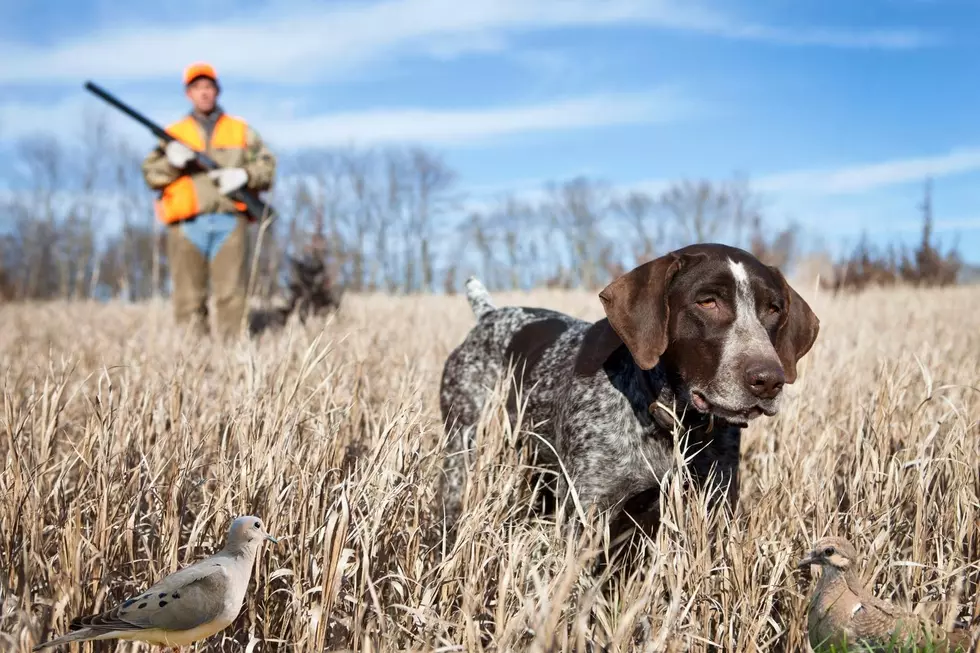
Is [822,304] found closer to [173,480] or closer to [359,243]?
[173,480]

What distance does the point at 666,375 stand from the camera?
3.04m

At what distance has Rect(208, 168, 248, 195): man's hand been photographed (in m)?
8.07

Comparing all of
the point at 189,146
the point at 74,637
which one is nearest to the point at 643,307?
the point at 74,637

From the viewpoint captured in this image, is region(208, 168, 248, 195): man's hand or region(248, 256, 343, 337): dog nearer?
region(208, 168, 248, 195): man's hand

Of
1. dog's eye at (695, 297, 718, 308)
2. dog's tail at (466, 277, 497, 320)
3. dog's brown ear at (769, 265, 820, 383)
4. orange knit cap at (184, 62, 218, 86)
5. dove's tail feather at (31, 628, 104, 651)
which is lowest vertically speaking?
dove's tail feather at (31, 628, 104, 651)

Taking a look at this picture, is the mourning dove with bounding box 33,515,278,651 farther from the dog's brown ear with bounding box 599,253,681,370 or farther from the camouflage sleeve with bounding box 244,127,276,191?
the camouflage sleeve with bounding box 244,127,276,191

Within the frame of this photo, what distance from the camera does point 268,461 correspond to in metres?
2.76

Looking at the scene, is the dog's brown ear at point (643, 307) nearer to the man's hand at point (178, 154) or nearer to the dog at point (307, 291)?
the man's hand at point (178, 154)

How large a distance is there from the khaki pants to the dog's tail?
387 centimetres

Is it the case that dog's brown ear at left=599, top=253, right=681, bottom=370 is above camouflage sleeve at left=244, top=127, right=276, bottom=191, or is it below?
below

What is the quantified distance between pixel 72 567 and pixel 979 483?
A: 3431 mm

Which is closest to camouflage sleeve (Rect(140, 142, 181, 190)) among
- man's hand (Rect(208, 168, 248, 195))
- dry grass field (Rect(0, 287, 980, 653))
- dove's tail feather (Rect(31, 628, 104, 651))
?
man's hand (Rect(208, 168, 248, 195))

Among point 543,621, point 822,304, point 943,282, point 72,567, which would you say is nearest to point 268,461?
point 72,567

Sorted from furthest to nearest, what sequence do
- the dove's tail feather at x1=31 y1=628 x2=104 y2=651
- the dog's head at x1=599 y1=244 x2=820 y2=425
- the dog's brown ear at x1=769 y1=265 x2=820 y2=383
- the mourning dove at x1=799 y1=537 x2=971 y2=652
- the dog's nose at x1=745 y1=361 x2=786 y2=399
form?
the dog's brown ear at x1=769 y1=265 x2=820 y2=383, the dog's head at x1=599 y1=244 x2=820 y2=425, the dog's nose at x1=745 y1=361 x2=786 y2=399, the mourning dove at x1=799 y1=537 x2=971 y2=652, the dove's tail feather at x1=31 y1=628 x2=104 y2=651
